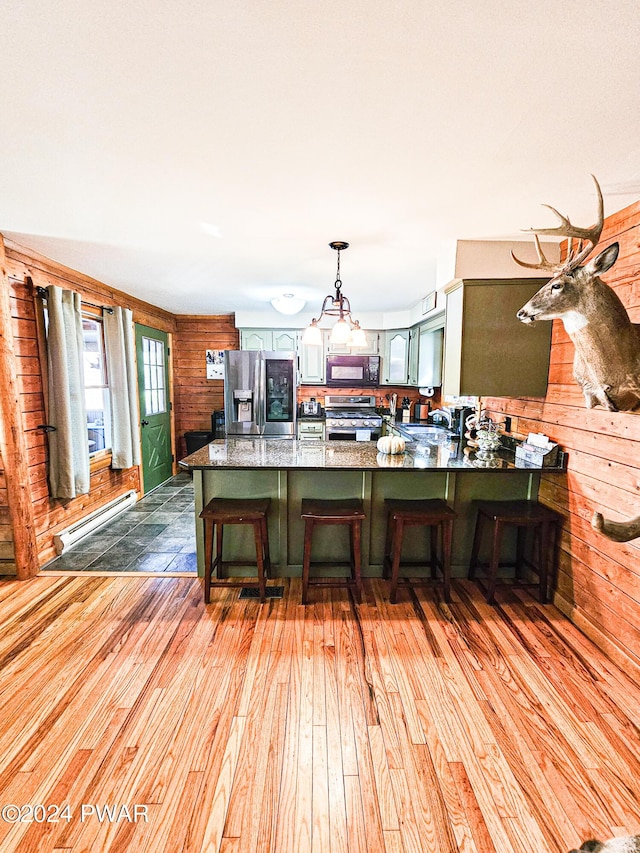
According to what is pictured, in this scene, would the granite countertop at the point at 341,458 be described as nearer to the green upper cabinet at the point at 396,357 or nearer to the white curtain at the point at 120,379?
the white curtain at the point at 120,379

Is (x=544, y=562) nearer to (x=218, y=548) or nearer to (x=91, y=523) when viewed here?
(x=218, y=548)

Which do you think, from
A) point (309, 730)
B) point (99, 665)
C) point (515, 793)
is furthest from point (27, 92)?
point (515, 793)

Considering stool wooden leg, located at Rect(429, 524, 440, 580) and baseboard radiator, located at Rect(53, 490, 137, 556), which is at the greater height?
stool wooden leg, located at Rect(429, 524, 440, 580)

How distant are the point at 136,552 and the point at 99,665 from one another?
1320 mm

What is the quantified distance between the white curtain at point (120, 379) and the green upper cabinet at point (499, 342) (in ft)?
10.7

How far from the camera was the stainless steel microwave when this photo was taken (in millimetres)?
5305

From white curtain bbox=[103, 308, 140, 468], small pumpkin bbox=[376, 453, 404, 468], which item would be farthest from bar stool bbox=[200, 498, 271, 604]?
white curtain bbox=[103, 308, 140, 468]

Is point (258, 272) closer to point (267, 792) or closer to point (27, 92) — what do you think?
point (27, 92)

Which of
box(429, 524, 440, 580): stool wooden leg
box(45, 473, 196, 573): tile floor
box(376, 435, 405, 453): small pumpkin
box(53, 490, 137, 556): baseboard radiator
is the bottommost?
box(45, 473, 196, 573): tile floor

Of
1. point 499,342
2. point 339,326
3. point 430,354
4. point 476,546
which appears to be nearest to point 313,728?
point 476,546

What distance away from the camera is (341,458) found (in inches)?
105

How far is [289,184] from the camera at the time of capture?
5.95 feet

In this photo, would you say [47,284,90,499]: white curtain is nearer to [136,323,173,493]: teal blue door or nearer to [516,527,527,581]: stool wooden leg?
[136,323,173,493]: teal blue door

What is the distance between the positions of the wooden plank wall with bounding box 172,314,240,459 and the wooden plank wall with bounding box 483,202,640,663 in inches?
172
